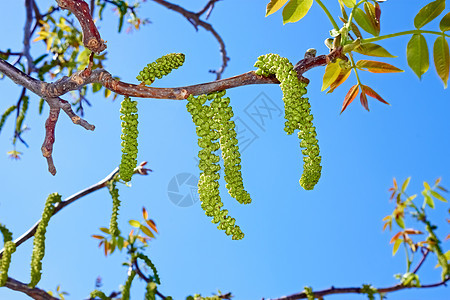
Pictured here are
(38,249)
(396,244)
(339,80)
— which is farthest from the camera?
(396,244)

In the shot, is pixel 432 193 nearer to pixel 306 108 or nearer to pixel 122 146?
pixel 306 108

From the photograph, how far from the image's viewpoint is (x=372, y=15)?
1220 mm

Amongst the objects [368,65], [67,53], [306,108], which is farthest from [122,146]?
[67,53]

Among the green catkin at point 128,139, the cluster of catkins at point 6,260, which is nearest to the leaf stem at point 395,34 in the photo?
the green catkin at point 128,139

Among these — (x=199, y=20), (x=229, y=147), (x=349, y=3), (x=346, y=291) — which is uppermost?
(x=199, y=20)

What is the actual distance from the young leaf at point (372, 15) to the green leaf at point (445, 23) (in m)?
0.15


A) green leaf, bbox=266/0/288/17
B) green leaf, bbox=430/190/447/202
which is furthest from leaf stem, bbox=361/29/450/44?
Result: green leaf, bbox=430/190/447/202

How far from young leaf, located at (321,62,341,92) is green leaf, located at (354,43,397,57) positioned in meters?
0.07

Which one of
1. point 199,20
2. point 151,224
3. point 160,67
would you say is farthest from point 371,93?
point 199,20

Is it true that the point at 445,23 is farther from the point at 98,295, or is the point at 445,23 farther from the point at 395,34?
the point at 98,295

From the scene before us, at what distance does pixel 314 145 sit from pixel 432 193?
1.18 meters

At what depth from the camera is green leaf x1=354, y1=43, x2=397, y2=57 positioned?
3.67 feet

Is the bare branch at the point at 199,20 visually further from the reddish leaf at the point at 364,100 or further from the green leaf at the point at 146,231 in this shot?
the reddish leaf at the point at 364,100

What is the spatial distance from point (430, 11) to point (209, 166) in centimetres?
68
